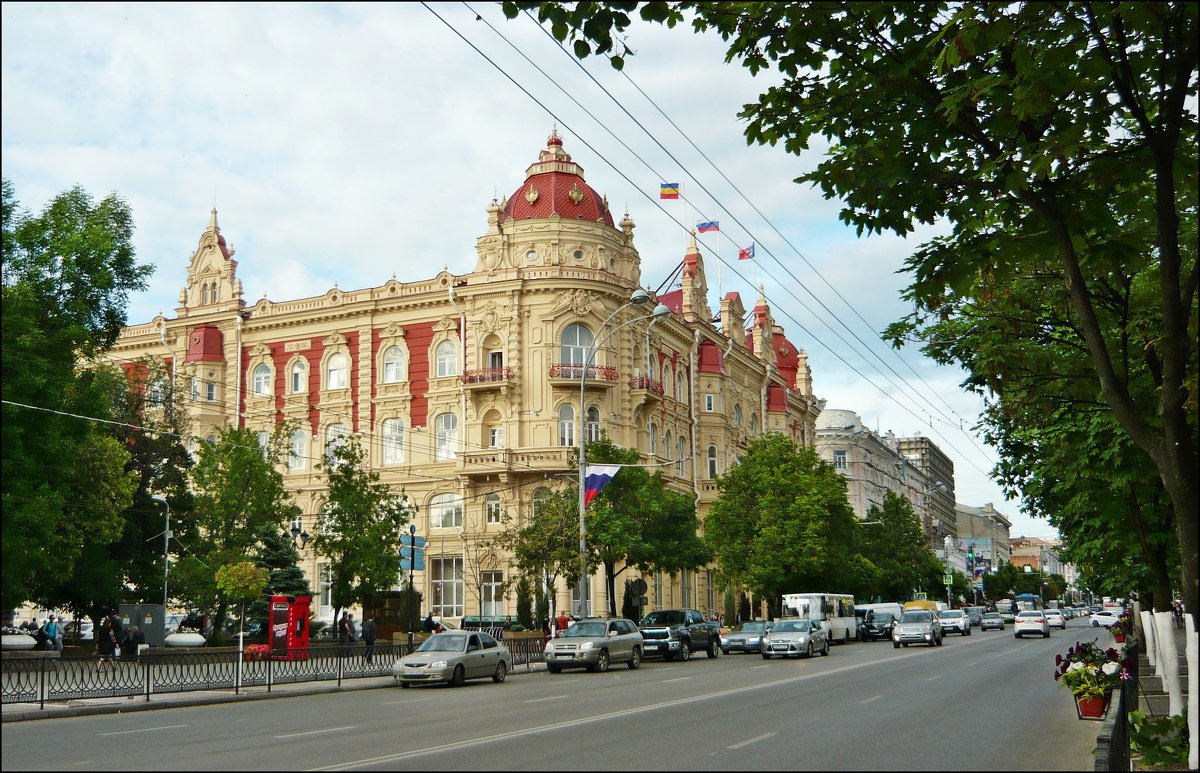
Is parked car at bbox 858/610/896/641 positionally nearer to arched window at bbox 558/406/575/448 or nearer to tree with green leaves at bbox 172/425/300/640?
arched window at bbox 558/406/575/448

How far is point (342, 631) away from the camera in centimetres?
4241

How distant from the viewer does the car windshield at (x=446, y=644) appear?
26.8 m

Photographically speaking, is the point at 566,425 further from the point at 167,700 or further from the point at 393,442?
the point at 167,700

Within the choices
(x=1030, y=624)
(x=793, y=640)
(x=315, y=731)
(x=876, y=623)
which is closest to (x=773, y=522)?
(x=876, y=623)

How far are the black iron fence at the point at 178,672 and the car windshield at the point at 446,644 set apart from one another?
7.03 feet

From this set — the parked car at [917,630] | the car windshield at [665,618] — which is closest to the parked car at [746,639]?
the car windshield at [665,618]

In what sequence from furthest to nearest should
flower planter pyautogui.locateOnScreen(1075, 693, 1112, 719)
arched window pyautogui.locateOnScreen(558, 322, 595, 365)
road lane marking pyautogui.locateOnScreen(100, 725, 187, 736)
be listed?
arched window pyautogui.locateOnScreen(558, 322, 595, 365) < flower planter pyautogui.locateOnScreen(1075, 693, 1112, 719) < road lane marking pyautogui.locateOnScreen(100, 725, 187, 736)

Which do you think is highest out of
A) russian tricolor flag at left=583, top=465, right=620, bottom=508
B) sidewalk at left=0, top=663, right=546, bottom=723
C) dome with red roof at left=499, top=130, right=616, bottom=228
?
dome with red roof at left=499, top=130, right=616, bottom=228

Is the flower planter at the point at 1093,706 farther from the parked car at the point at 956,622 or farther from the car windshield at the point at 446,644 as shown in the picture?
the parked car at the point at 956,622

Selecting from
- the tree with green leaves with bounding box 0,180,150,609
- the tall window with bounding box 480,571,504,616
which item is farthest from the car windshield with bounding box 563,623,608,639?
the tall window with bounding box 480,571,504,616

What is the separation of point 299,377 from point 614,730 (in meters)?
48.4

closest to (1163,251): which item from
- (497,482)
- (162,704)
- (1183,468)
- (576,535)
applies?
(1183,468)

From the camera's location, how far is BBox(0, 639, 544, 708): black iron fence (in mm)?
22156

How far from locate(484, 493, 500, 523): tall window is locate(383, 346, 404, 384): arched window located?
871 centimetres
